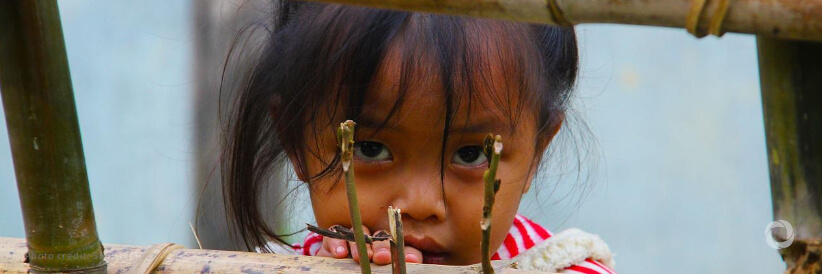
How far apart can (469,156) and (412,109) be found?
11cm

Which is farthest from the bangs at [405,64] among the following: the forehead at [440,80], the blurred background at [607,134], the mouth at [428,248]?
the blurred background at [607,134]

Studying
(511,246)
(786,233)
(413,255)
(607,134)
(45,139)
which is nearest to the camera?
(786,233)

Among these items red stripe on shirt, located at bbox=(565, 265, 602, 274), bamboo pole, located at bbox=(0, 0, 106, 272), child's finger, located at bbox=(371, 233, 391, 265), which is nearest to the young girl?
red stripe on shirt, located at bbox=(565, 265, 602, 274)

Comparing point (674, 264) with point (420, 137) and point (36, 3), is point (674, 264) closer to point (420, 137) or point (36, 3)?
point (420, 137)

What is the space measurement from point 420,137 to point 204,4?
Answer: 6.17 feet

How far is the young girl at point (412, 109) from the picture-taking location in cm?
121

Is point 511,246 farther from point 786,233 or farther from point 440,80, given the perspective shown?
point 786,233

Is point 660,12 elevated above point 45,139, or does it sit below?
above

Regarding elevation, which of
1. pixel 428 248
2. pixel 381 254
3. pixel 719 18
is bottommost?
pixel 428 248

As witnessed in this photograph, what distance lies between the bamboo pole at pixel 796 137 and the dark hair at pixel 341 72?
1.85ft

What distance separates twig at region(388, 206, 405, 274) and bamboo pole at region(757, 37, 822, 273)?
0.81 feet

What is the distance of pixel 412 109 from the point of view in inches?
47.5

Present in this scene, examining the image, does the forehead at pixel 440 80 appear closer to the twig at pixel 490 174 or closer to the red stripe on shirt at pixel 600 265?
the red stripe on shirt at pixel 600 265

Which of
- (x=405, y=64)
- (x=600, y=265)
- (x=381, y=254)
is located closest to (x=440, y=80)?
(x=405, y=64)
